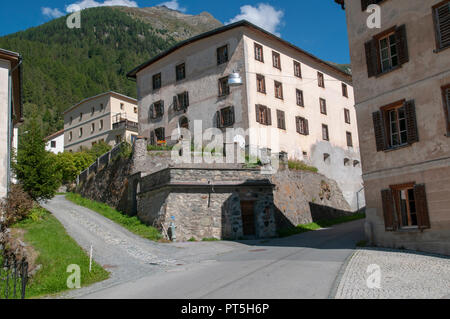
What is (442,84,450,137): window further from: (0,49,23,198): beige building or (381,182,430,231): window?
(0,49,23,198): beige building

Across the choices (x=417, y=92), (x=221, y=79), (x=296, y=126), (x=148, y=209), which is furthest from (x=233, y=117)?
(x=417, y=92)

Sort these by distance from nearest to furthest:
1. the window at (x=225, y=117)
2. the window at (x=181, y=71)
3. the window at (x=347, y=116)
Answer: the window at (x=225, y=117) → the window at (x=181, y=71) → the window at (x=347, y=116)

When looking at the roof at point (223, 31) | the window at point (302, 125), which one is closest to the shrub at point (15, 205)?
the roof at point (223, 31)

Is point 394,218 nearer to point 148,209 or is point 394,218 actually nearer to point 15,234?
point 148,209

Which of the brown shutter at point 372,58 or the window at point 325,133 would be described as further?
the window at point 325,133

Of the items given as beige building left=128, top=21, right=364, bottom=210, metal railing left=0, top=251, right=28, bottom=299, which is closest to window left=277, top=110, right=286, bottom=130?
beige building left=128, top=21, right=364, bottom=210

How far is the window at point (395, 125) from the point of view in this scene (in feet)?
50.3

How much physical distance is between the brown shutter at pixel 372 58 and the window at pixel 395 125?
1.64 meters

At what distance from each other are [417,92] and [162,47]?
15226 cm

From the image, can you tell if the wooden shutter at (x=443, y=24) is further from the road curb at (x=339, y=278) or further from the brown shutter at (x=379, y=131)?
the road curb at (x=339, y=278)

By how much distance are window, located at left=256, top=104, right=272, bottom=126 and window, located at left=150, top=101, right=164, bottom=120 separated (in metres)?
9.59

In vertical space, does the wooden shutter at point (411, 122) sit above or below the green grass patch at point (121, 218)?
above

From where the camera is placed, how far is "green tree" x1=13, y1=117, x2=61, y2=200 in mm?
20875

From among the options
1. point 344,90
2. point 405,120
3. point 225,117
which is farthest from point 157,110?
point 405,120
